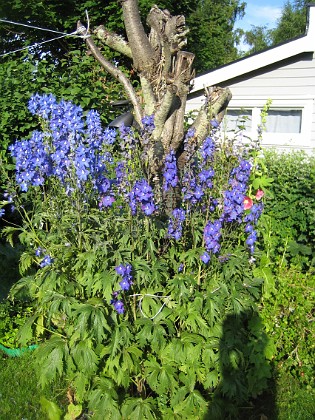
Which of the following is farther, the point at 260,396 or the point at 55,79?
the point at 55,79

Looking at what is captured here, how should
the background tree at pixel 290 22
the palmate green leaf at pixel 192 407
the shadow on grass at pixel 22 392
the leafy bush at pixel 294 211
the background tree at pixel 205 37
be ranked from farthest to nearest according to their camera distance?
the background tree at pixel 290 22 → the background tree at pixel 205 37 → the leafy bush at pixel 294 211 → the shadow on grass at pixel 22 392 → the palmate green leaf at pixel 192 407

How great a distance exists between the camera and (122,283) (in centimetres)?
277

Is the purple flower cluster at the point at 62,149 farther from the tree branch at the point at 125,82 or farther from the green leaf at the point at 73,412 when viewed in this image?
the green leaf at the point at 73,412

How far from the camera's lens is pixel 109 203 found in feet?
10.2

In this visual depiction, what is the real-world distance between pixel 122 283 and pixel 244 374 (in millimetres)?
1111

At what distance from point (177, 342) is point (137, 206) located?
0.88 metres

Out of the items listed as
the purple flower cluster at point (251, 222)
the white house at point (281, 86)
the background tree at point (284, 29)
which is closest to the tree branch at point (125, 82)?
the purple flower cluster at point (251, 222)

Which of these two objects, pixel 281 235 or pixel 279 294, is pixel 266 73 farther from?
pixel 279 294

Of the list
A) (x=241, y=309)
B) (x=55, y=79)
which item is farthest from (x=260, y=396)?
(x=55, y=79)

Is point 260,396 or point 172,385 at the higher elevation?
point 172,385

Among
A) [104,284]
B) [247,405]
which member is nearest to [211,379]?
[247,405]

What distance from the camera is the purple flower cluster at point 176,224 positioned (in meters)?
3.11

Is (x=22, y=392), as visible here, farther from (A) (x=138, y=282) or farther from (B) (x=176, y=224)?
(B) (x=176, y=224)

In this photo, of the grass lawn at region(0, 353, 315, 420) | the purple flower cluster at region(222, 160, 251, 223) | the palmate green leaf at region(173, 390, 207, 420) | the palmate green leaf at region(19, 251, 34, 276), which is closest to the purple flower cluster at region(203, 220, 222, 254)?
the purple flower cluster at region(222, 160, 251, 223)
